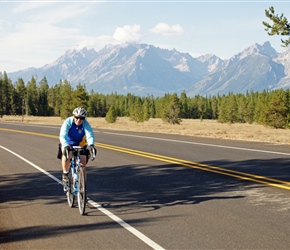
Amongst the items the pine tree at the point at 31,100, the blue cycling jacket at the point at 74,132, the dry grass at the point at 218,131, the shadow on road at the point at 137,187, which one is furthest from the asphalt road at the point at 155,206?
the pine tree at the point at 31,100

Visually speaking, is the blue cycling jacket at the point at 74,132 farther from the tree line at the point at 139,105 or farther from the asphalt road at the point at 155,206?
the tree line at the point at 139,105

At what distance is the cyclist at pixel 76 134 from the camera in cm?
812

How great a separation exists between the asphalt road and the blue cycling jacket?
1.31 meters

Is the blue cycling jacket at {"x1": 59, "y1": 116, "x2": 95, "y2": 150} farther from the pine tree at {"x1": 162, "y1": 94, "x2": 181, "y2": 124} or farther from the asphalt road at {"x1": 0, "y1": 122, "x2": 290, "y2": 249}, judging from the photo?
the pine tree at {"x1": 162, "y1": 94, "x2": 181, "y2": 124}

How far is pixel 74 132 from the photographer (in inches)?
Answer: 331

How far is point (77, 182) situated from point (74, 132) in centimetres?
100

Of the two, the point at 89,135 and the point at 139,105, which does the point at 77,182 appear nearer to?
the point at 89,135

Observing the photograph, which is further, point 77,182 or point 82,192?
point 77,182

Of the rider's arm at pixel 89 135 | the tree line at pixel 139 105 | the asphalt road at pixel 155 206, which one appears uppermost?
the tree line at pixel 139 105

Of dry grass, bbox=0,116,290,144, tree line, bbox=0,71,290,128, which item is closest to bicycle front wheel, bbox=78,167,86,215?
dry grass, bbox=0,116,290,144

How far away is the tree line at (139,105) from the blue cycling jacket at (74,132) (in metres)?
32.9

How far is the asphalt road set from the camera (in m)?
6.14

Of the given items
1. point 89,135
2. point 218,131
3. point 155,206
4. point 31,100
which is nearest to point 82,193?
point 89,135

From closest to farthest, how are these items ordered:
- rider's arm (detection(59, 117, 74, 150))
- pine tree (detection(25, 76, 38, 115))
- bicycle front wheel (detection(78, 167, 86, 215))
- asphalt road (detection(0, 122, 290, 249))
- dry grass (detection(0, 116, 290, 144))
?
asphalt road (detection(0, 122, 290, 249)), bicycle front wheel (detection(78, 167, 86, 215)), rider's arm (detection(59, 117, 74, 150)), dry grass (detection(0, 116, 290, 144)), pine tree (detection(25, 76, 38, 115))
